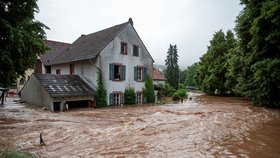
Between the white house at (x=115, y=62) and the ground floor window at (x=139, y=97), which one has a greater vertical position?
the white house at (x=115, y=62)

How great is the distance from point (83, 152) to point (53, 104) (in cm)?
1202

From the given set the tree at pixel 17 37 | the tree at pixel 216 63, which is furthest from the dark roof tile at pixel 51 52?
the tree at pixel 216 63

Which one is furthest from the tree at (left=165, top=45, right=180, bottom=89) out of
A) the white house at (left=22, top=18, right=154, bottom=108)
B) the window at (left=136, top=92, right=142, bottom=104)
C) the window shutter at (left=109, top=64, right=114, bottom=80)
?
the window shutter at (left=109, top=64, right=114, bottom=80)

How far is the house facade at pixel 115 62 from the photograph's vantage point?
917 inches

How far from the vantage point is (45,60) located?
116 ft

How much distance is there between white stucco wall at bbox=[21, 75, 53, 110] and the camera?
2000cm

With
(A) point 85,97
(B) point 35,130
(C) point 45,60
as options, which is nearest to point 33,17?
(B) point 35,130

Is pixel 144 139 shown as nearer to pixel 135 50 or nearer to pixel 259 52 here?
pixel 259 52

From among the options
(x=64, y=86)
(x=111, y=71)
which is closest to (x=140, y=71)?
(x=111, y=71)

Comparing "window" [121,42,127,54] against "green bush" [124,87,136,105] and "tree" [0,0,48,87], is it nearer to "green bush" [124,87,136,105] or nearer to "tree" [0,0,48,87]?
"green bush" [124,87,136,105]

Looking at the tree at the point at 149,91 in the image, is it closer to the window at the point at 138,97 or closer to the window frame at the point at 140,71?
the window at the point at 138,97

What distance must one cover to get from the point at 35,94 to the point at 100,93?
19.7ft

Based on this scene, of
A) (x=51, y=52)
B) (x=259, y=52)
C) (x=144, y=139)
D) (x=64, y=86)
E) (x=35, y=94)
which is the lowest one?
Result: (x=144, y=139)

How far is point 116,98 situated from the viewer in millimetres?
24203
